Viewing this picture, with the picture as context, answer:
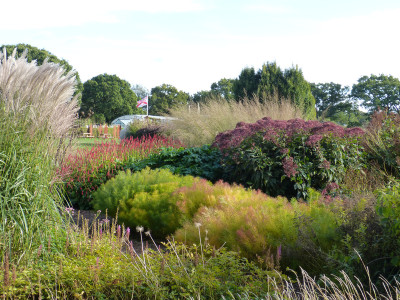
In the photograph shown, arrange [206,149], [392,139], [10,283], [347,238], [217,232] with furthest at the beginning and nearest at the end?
[206,149]
[392,139]
[217,232]
[347,238]
[10,283]

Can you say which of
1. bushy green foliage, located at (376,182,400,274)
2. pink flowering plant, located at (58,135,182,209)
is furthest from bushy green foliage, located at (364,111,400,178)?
pink flowering plant, located at (58,135,182,209)

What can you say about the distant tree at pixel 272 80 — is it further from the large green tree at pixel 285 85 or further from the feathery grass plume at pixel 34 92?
the feathery grass plume at pixel 34 92

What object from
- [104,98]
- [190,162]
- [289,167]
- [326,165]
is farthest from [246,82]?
[104,98]

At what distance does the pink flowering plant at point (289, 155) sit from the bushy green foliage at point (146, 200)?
3.66ft

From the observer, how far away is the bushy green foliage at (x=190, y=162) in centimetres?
736

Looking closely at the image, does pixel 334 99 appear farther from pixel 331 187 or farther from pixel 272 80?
pixel 331 187

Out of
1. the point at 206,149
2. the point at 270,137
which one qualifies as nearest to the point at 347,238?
the point at 270,137

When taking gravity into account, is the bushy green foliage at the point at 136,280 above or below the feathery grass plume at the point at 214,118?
below

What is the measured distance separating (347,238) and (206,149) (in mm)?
5277

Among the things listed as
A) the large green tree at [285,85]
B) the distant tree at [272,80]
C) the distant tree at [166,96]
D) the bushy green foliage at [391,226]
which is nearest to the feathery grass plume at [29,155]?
the bushy green foliage at [391,226]

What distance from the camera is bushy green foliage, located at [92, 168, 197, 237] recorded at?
5.03 m

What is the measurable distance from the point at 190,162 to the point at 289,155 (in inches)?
82.2

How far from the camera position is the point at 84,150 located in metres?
8.38

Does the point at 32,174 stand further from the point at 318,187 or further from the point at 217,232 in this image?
the point at 318,187
